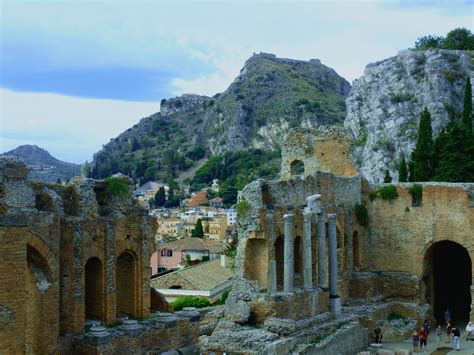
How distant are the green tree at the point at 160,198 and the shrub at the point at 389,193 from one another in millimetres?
123956

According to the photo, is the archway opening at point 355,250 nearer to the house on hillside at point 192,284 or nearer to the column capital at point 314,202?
the column capital at point 314,202

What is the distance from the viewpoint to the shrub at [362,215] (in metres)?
A: 37.6

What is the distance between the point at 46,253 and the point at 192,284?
95.4 ft

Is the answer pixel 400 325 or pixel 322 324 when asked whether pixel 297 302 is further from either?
pixel 400 325

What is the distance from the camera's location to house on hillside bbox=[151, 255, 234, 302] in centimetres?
4506

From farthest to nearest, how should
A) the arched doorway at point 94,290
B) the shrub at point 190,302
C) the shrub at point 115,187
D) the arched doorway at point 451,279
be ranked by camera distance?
1. the shrub at point 190,302
2. the arched doorway at point 451,279
3. the shrub at point 115,187
4. the arched doorway at point 94,290

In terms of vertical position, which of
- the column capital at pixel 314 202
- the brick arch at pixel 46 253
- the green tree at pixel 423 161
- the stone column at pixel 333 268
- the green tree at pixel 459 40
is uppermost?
the green tree at pixel 459 40

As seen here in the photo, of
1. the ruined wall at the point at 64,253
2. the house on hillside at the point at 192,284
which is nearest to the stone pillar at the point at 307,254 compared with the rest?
the ruined wall at the point at 64,253

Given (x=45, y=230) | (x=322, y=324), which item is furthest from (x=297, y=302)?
(x=45, y=230)

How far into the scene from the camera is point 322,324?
93.8 ft

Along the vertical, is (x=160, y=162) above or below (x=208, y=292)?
above

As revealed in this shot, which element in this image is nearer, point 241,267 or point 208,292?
point 241,267

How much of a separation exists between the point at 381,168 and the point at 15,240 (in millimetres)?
61467

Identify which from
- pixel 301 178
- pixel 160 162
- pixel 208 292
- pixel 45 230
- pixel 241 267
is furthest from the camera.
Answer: pixel 160 162
